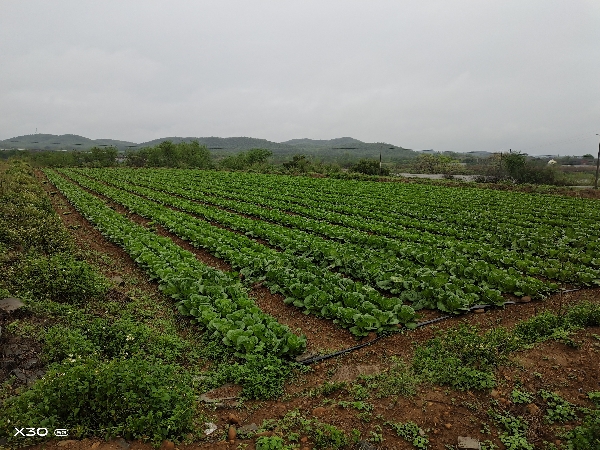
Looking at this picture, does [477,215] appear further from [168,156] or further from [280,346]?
[168,156]

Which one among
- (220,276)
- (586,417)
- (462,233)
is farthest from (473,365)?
(462,233)

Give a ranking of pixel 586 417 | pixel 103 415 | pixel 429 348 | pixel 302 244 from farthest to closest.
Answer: pixel 302 244 → pixel 429 348 → pixel 586 417 → pixel 103 415

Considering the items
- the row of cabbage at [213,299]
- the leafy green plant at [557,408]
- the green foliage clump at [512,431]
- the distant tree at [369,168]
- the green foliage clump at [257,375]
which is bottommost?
the green foliage clump at [257,375]

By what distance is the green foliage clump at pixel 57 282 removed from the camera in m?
7.55

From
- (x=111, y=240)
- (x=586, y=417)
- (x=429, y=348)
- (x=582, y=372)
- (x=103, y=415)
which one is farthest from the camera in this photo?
(x=111, y=240)

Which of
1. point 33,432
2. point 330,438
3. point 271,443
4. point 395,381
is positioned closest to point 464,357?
point 395,381

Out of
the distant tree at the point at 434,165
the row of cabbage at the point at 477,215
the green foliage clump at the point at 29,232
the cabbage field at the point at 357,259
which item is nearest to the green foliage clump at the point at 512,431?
the cabbage field at the point at 357,259

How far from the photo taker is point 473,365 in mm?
5457

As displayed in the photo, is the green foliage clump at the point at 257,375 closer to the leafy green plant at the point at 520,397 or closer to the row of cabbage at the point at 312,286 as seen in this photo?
the row of cabbage at the point at 312,286

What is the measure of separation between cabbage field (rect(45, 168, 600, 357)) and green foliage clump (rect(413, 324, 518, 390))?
3.06 feet

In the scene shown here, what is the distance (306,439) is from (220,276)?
5282 millimetres

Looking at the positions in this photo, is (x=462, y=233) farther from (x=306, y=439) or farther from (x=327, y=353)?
(x=306, y=439)

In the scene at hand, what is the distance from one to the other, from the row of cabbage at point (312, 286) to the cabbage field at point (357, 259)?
3 cm

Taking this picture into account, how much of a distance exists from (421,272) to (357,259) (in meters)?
1.87
